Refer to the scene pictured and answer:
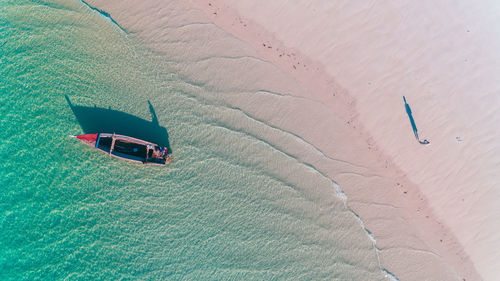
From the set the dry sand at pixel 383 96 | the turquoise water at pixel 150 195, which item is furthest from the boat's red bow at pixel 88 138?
the dry sand at pixel 383 96

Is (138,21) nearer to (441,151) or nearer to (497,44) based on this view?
(441,151)

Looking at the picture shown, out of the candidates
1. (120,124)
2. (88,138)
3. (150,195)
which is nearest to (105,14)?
(120,124)

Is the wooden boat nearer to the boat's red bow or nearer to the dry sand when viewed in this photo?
the boat's red bow

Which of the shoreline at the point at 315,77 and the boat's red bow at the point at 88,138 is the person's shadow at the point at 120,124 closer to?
the boat's red bow at the point at 88,138

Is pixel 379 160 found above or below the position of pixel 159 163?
above

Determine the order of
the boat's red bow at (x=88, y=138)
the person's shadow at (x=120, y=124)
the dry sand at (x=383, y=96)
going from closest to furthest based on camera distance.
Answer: the boat's red bow at (x=88, y=138)
the dry sand at (x=383, y=96)
the person's shadow at (x=120, y=124)

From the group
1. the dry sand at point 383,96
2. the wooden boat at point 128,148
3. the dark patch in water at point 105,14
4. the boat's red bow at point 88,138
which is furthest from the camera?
the dark patch in water at point 105,14

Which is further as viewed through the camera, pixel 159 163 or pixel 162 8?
pixel 162 8

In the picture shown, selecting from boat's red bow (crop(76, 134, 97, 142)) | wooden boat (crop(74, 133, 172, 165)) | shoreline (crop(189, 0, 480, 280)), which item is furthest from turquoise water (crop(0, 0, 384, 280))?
shoreline (crop(189, 0, 480, 280))

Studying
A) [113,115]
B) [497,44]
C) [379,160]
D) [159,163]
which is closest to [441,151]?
[379,160]
